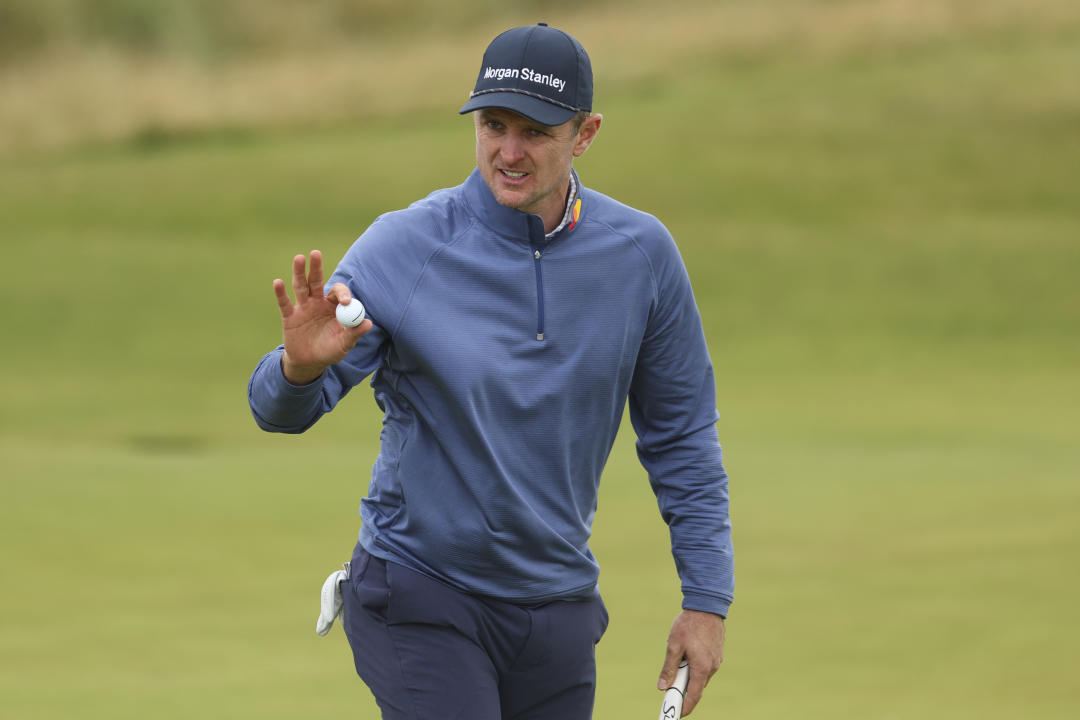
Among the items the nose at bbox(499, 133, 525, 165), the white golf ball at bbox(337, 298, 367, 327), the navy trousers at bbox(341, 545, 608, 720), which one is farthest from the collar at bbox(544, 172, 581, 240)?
the navy trousers at bbox(341, 545, 608, 720)

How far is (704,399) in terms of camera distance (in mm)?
3666

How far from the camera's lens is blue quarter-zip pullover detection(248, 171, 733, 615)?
130 inches

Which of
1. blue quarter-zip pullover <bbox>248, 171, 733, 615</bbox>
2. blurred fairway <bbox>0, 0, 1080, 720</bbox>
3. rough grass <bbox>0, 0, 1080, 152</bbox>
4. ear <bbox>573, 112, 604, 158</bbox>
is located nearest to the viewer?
blue quarter-zip pullover <bbox>248, 171, 733, 615</bbox>

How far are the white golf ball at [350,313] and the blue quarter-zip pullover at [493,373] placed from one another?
19cm

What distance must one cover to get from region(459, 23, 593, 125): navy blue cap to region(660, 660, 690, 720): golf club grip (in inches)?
43.8

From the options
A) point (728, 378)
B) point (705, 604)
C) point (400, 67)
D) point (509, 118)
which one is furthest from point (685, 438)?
point (400, 67)

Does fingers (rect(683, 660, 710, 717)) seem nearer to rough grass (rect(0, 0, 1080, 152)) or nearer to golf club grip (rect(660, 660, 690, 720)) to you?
golf club grip (rect(660, 660, 690, 720))

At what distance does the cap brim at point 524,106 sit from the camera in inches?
131

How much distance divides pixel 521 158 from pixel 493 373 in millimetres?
420

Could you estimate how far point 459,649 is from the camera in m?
3.36

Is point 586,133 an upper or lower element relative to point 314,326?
upper

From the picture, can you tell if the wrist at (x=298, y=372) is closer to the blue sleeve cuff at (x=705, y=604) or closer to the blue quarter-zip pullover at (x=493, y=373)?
the blue quarter-zip pullover at (x=493, y=373)

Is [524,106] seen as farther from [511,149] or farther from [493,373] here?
[493,373]

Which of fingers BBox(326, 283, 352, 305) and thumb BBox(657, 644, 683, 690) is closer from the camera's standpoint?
fingers BBox(326, 283, 352, 305)
